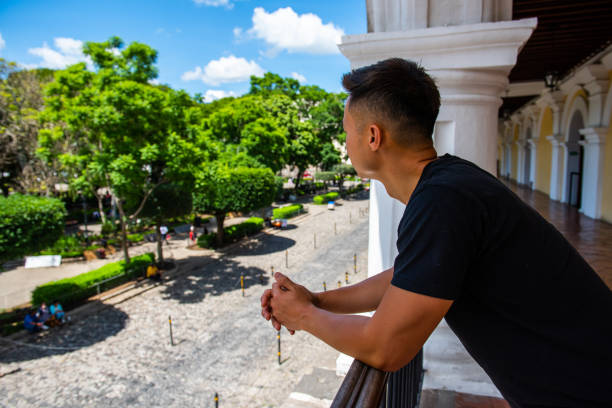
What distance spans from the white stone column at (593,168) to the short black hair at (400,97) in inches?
484

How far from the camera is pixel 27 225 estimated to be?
34.7ft

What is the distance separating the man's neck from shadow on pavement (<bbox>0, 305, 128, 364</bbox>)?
38.3 ft

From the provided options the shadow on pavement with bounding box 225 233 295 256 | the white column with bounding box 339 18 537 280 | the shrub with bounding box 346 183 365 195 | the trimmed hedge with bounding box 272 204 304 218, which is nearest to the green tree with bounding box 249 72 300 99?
the shrub with bounding box 346 183 365 195

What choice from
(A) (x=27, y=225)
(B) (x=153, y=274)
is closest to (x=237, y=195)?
(B) (x=153, y=274)

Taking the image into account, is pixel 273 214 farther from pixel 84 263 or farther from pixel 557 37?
pixel 557 37

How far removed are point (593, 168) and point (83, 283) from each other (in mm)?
16112

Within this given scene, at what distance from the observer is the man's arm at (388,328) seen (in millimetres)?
1034

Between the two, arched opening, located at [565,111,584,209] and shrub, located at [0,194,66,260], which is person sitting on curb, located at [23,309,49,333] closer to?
shrub, located at [0,194,66,260]

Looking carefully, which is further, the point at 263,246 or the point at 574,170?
the point at 263,246

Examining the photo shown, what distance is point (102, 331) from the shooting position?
453 inches

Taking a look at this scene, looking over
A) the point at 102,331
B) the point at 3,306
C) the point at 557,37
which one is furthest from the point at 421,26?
the point at 3,306

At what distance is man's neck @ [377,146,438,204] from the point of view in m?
1.31

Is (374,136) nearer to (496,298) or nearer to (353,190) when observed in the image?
(496,298)

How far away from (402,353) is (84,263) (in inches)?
778
